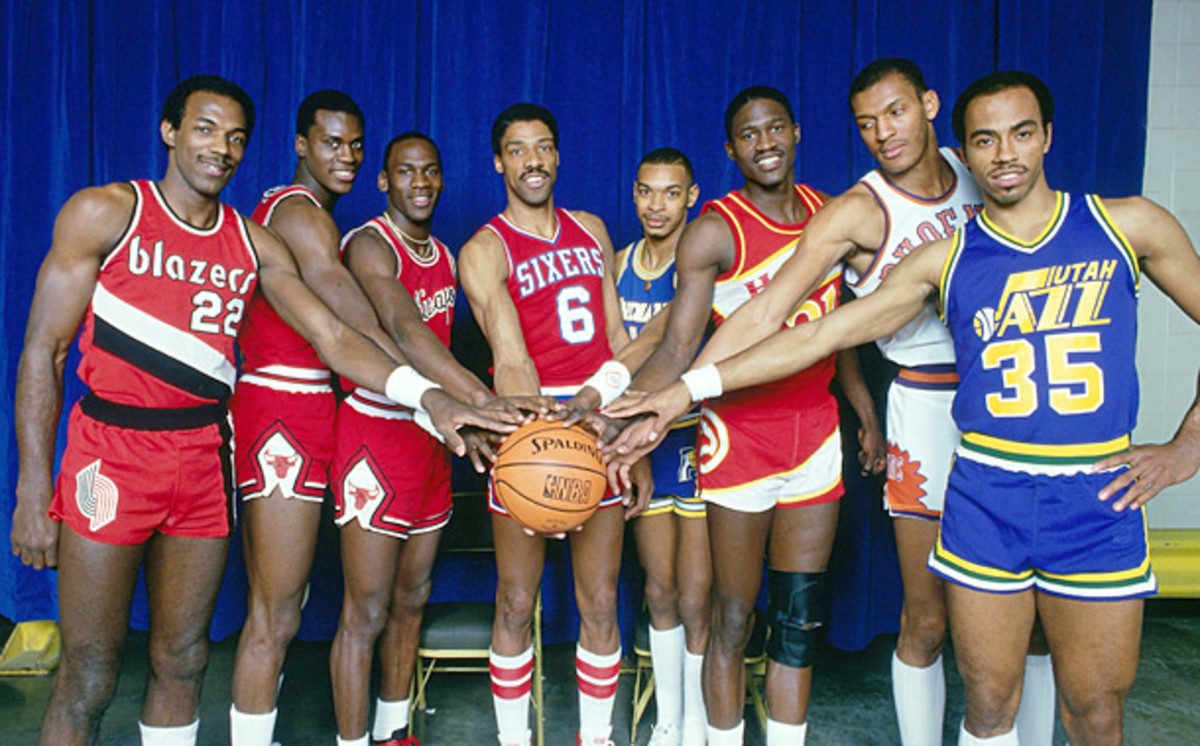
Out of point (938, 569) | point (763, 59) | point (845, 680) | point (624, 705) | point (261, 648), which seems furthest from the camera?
point (763, 59)

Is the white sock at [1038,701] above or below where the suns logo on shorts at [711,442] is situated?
below

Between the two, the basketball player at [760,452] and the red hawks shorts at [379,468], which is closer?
the basketball player at [760,452]

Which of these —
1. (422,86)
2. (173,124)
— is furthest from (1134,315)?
(422,86)

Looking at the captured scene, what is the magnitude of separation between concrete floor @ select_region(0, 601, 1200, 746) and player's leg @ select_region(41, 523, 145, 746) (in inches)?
37.0

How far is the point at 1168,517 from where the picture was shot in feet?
13.7

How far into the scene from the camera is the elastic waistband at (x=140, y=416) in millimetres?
1952

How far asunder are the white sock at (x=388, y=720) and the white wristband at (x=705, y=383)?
145 centimetres

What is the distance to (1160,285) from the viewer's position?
178 cm

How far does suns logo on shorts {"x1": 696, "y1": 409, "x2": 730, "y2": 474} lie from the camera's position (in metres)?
2.34

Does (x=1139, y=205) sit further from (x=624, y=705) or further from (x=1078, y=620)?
(x=624, y=705)

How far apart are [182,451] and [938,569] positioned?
73.7 inches

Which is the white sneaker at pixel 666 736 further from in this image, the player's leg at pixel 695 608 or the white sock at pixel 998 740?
the white sock at pixel 998 740

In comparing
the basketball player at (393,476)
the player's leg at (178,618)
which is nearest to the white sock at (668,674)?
the basketball player at (393,476)

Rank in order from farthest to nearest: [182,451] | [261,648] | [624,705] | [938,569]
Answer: [624,705]
[261,648]
[182,451]
[938,569]
